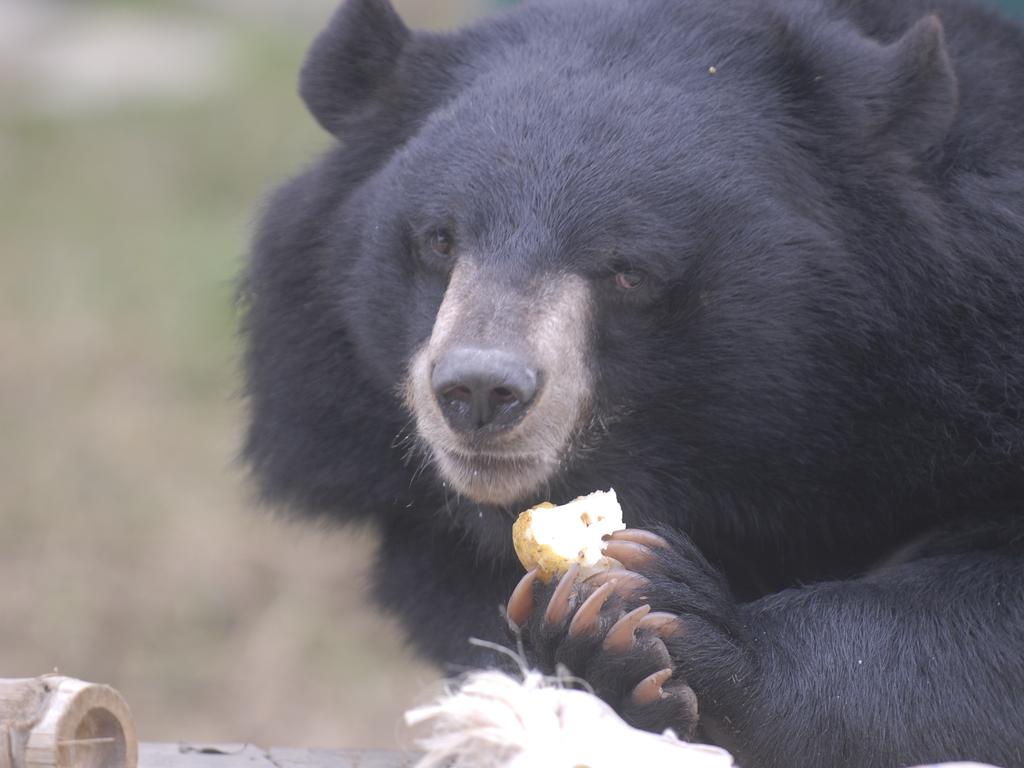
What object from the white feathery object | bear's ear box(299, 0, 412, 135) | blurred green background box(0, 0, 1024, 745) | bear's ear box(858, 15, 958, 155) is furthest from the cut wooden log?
bear's ear box(858, 15, 958, 155)

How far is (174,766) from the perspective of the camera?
375 cm

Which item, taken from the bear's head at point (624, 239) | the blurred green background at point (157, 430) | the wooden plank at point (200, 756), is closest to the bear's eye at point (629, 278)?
the bear's head at point (624, 239)

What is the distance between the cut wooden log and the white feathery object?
57 cm

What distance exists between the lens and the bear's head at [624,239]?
3574mm

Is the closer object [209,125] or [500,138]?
[500,138]

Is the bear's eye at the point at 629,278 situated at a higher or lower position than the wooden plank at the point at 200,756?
higher

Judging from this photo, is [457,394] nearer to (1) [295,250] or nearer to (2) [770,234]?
(2) [770,234]

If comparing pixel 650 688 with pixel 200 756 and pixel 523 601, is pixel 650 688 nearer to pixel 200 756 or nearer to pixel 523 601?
pixel 523 601

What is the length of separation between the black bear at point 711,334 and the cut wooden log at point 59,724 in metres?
0.83

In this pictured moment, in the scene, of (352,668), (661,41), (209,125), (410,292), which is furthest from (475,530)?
(209,125)

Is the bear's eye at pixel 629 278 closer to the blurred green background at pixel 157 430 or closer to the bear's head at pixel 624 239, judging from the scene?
the bear's head at pixel 624 239

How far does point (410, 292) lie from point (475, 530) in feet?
2.03

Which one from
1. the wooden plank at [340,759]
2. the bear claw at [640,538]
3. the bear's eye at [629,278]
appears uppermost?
the bear's eye at [629,278]

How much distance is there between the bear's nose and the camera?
332cm
